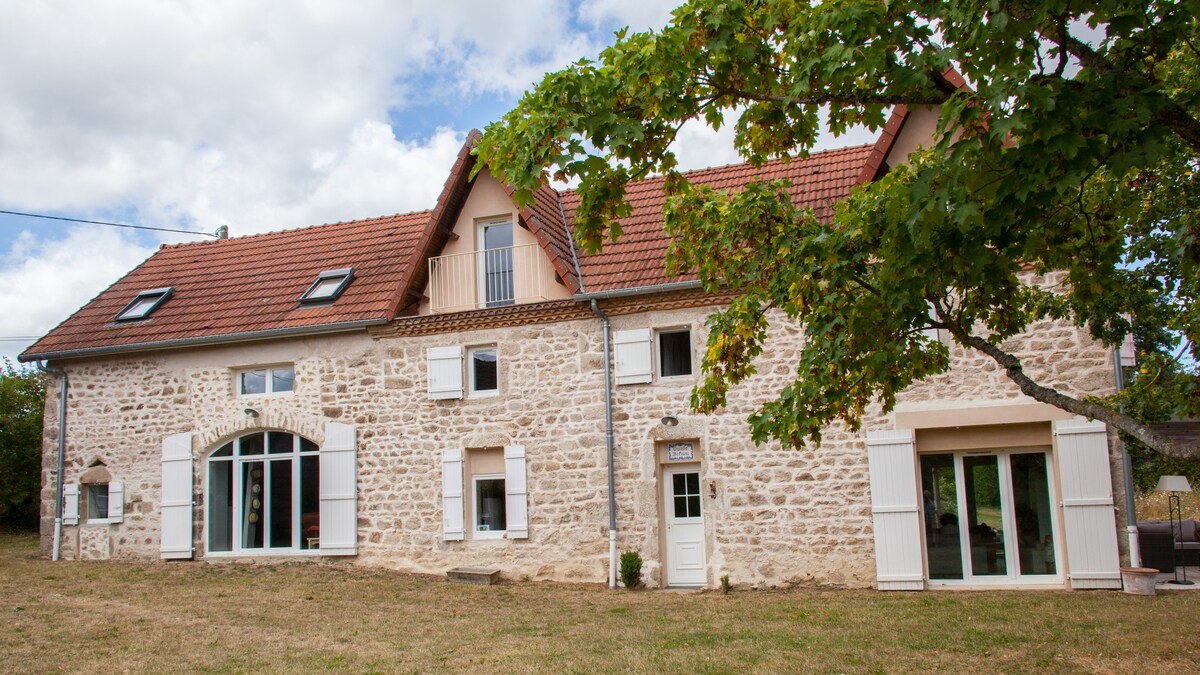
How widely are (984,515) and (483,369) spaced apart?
7.27 metres

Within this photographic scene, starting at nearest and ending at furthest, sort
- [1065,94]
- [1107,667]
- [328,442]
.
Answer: [1065,94]
[1107,667]
[328,442]

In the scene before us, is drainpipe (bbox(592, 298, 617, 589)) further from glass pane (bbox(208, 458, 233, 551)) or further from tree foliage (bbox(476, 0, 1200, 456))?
glass pane (bbox(208, 458, 233, 551))

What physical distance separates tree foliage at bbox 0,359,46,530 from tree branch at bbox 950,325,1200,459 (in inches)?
853

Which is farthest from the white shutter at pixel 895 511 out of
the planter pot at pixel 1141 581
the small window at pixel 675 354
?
the small window at pixel 675 354

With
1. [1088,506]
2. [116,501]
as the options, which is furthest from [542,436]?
[116,501]

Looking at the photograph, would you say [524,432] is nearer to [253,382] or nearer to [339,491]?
[339,491]

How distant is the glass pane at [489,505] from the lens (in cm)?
1410

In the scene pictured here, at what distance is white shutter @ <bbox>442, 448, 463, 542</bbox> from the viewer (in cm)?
1397

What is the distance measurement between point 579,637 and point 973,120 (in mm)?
6238

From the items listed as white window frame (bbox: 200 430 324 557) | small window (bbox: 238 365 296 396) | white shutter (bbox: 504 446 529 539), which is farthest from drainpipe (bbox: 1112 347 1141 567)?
small window (bbox: 238 365 296 396)

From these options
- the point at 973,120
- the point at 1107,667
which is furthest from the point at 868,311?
the point at 1107,667

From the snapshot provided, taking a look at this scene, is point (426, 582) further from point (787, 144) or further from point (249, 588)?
point (787, 144)

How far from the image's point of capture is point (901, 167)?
6.96m

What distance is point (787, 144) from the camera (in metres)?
6.66
